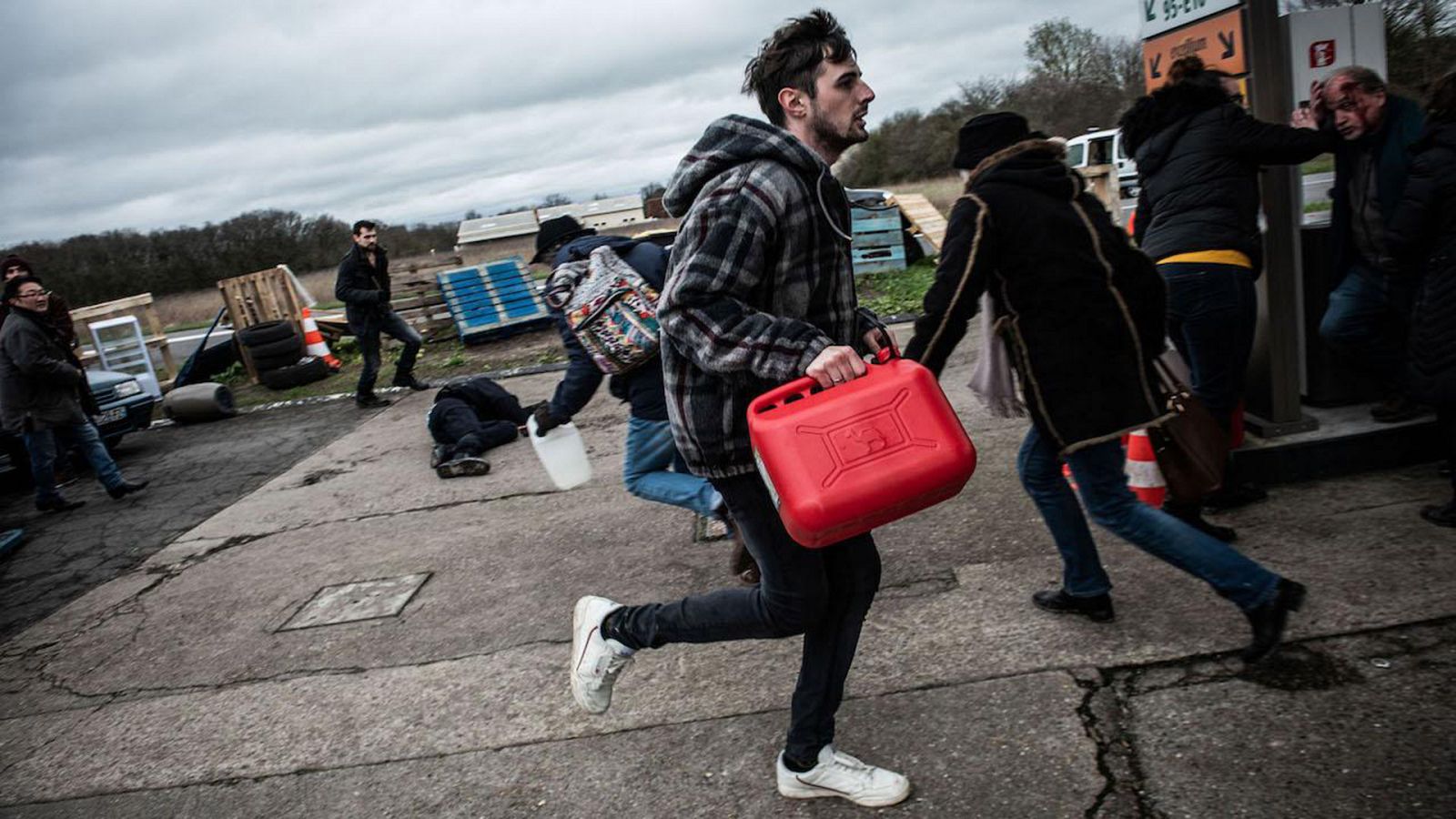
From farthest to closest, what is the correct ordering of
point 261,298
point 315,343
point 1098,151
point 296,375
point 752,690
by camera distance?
point 1098,151 → point 261,298 → point 315,343 → point 296,375 → point 752,690

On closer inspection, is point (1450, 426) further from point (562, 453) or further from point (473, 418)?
point (473, 418)

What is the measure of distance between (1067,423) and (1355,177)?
2132 mm

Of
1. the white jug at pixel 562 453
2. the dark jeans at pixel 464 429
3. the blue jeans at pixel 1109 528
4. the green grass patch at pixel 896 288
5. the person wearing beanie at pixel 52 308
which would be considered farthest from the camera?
the green grass patch at pixel 896 288

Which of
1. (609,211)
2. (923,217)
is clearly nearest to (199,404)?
(923,217)

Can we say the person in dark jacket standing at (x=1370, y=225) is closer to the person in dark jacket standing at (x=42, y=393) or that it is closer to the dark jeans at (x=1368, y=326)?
the dark jeans at (x=1368, y=326)

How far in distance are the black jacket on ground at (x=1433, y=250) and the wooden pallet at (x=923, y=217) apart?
A: 8160 mm

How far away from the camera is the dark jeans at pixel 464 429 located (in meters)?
6.83

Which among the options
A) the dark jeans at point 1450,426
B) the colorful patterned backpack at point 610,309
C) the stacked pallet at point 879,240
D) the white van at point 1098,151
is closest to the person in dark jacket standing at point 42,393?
the colorful patterned backpack at point 610,309

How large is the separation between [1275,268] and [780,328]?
10.1 feet

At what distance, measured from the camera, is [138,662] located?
432 cm

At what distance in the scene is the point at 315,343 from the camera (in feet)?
40.8

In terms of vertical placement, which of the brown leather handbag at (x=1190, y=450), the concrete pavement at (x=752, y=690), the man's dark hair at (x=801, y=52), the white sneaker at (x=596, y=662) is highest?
the man's dark hair at (x=801, y=52)

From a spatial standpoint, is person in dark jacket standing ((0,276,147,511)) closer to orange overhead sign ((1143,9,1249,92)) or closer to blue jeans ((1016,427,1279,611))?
blue jeans ((1016,427,1279,611))

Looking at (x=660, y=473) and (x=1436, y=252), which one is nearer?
(x=1436, y=252)
